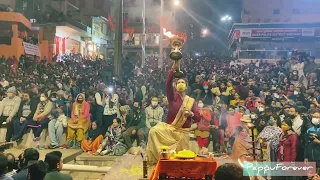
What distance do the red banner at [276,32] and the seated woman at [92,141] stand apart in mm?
22613

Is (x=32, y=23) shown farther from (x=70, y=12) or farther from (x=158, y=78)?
(x=158, y=78)

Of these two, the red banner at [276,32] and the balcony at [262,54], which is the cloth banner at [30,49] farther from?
the red banner at [276,32]

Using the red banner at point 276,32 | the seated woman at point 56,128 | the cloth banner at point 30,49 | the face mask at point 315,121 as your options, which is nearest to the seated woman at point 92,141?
the seated woman at point 56,128

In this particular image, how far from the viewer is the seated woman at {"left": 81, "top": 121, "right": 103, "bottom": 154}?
36.6 ft

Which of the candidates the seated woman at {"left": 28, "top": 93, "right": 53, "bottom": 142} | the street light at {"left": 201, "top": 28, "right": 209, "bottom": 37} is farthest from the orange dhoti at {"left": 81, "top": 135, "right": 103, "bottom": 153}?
the street light at {"left": 201, "top": 28, "right": 209, "bottom": 37}

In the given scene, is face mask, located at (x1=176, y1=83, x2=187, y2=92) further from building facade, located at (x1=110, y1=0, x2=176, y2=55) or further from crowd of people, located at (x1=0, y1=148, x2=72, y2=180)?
building facade, located at (x1=110, y1=0, x2=176, y2=55)

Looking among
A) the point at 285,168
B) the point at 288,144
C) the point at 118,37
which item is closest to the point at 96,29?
the point at 118,37

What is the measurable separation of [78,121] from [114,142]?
1.53 metres

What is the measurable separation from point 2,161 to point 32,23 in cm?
2376

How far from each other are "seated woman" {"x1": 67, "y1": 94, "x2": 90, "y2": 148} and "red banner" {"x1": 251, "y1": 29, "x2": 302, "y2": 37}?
887 inches

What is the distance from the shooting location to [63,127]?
1168 cm

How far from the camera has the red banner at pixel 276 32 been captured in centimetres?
2938

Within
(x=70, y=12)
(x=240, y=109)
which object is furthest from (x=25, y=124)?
(x=70, y=12)

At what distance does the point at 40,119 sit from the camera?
38.7ft
